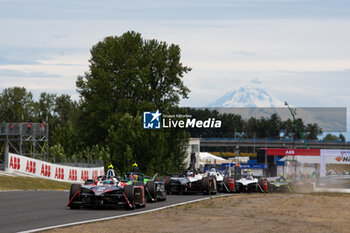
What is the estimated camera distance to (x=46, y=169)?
46.2 metres

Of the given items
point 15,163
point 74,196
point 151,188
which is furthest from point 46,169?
point 74,196

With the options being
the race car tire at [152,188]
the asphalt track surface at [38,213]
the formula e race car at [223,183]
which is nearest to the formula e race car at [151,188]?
the race car tire at [152,188]

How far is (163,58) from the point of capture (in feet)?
252

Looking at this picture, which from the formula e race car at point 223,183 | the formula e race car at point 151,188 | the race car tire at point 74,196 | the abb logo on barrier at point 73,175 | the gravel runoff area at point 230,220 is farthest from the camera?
the abb logo on barrier at point 73,175

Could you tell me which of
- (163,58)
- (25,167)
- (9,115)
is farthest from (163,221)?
(9,115)

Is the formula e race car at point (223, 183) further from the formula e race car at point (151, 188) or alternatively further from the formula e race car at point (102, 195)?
the formula e race car at point (102, 195)

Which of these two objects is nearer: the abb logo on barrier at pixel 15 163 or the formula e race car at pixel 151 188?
the formula e race car at pixel 151 188

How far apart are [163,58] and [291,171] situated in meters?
27.4

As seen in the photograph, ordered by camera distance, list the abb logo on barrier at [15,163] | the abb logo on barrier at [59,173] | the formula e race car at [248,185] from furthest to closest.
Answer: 1. the abb logo on barrier at [59,173]
2. the abb logo on barrier at [15,163]
3. the formula e race car at [248,185]

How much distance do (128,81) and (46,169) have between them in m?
28.4

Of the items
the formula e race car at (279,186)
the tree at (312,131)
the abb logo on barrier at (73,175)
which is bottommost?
the formula e race car at (279,186)

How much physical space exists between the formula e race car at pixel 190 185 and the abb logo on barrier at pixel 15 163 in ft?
41.9

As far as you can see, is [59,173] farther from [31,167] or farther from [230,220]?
[230,220]

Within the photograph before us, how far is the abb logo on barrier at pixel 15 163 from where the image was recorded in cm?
4290
